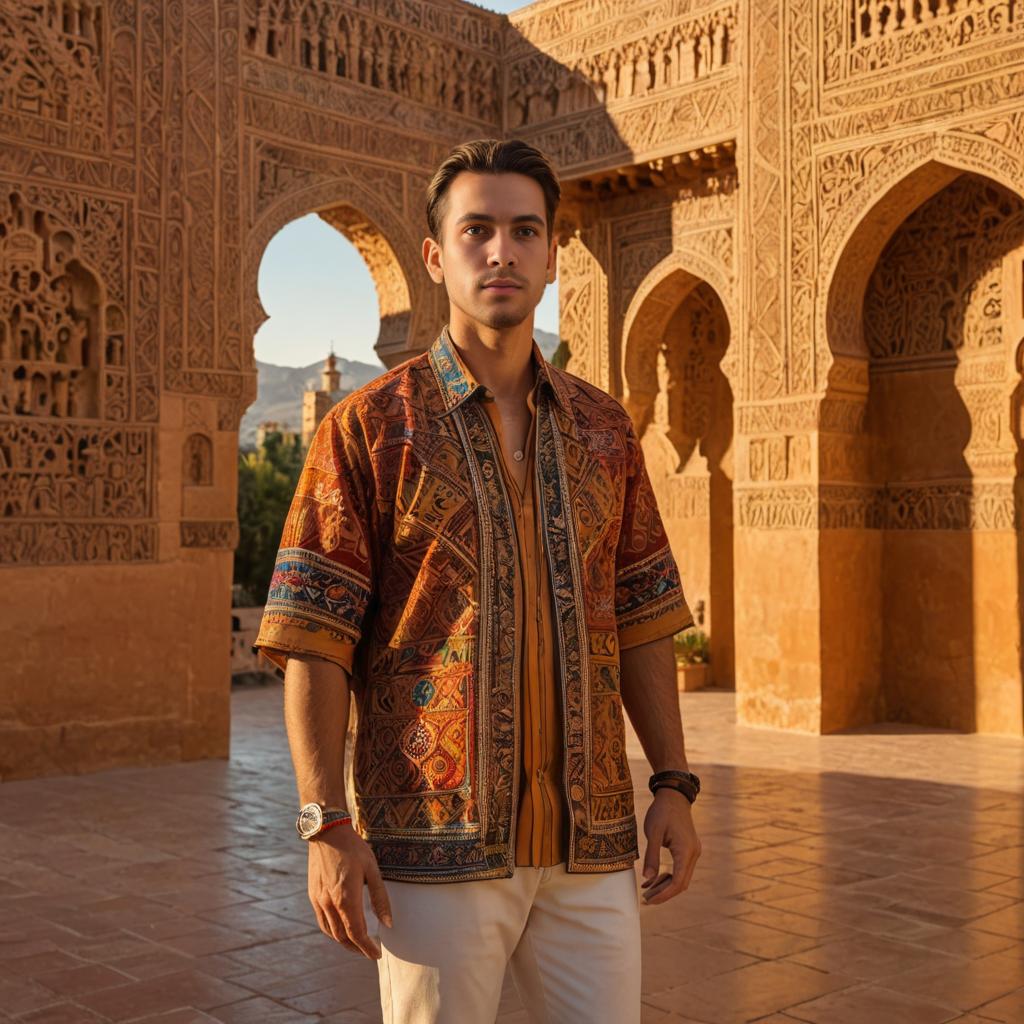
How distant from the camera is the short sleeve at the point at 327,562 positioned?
6.34 ft

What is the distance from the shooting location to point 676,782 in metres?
2.18

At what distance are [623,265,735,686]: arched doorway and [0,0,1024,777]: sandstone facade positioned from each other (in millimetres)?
196

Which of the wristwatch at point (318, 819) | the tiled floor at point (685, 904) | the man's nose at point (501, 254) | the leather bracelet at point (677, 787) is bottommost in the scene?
the tiled floor at point (685, 904)

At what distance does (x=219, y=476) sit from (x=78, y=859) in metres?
3.68

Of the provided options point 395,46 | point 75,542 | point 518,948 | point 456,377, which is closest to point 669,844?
point 518,948

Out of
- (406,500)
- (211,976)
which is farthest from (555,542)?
(211,976)

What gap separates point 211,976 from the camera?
4.48 meters

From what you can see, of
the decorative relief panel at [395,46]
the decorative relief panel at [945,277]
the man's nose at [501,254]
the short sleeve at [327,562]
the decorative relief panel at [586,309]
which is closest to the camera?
the short sleeve at [327,562]

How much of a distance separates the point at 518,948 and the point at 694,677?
11207mm

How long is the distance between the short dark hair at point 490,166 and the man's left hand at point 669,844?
94 cm

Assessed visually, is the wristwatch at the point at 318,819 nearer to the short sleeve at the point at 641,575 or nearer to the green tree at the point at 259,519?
the short sleeve at the point at 641,575

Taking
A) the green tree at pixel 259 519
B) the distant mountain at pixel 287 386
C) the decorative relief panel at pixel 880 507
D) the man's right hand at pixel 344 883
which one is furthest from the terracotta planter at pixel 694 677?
the distant mountain at pixel 287 386

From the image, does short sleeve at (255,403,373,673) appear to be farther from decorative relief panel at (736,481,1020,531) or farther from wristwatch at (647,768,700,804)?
decorative relief panel at (736,481,1020,531)

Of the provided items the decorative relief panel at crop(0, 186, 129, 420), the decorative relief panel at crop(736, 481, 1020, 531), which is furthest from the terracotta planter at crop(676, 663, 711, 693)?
the decorative relief panel at crop(0, 186, 129, 420)
